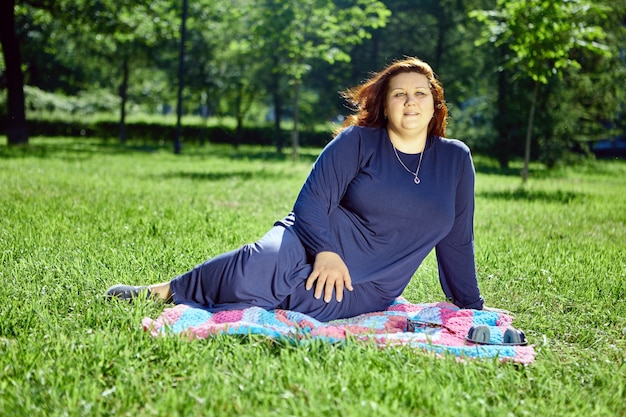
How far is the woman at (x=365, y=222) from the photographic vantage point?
3.49 m

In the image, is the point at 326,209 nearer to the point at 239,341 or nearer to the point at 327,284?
the point at 327,284

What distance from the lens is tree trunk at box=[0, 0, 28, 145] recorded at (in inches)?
777

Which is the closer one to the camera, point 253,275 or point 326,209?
point 253,275

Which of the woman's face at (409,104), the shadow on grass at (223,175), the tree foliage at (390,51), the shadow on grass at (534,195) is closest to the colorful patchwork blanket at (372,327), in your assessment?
the woman's face at (409,104)

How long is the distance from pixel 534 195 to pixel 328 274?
906cm

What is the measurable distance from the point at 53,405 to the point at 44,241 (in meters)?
3.19

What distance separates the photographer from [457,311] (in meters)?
3.84

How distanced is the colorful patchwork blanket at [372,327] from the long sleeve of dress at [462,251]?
19 centimetres

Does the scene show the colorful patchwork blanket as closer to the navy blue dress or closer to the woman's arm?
the navy blue dress

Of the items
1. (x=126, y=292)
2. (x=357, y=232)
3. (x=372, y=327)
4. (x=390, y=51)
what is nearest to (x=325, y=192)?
(x=357, y=232)

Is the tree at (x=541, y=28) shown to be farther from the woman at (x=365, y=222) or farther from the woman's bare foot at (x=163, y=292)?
the woman's bare foot at (x=163, y=292)

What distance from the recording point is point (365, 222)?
376cm

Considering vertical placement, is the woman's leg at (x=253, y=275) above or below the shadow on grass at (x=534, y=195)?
above

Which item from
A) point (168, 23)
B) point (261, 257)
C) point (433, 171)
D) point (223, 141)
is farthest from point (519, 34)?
point (223, 141)
